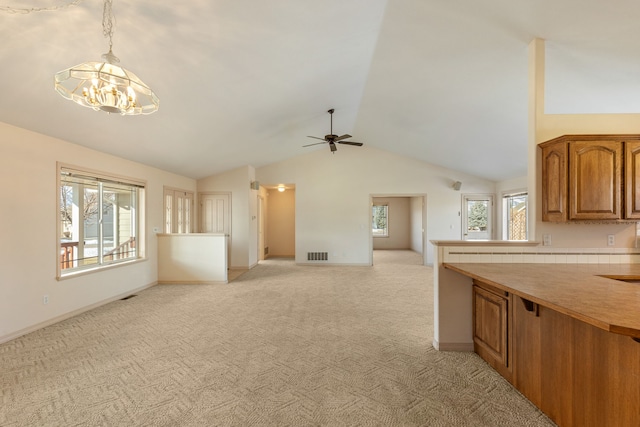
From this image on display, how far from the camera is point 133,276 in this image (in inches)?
202

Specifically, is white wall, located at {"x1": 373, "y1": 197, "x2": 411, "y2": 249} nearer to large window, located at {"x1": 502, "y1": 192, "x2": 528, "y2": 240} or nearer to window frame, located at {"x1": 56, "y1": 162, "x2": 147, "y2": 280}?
large window, located at {"x1": 502, "y1": 192, "x2": 528, "y2": 240}

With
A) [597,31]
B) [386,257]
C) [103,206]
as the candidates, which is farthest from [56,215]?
[386,257]

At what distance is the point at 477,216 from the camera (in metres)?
8.02

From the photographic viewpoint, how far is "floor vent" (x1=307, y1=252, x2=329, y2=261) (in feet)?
26.2

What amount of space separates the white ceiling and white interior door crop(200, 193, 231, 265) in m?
2.33

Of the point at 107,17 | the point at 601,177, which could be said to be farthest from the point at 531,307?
the point at 107,17

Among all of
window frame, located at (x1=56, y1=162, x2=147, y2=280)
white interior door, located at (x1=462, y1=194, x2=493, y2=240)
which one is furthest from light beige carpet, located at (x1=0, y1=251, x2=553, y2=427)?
white interior door, located at (x1=462, y1=194, x2=493, y2=240)

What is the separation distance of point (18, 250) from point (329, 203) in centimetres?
609

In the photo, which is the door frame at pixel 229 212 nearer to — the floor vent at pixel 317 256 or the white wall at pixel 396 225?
the floor vent at pixel 317 256

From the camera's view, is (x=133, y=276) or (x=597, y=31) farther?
(x=133, y=276)

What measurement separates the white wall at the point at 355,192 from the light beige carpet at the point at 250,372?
3.66 m

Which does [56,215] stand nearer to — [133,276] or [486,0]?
[133,276]

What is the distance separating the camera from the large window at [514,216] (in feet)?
24.0

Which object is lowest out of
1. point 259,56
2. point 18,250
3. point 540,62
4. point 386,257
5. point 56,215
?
point 386,257
